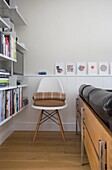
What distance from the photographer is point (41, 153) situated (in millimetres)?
1896

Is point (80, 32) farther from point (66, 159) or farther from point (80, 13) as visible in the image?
point (66, 159)

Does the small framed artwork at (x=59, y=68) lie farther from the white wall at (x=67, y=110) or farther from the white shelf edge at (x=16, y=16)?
the white shelf edge at (x=16, y=16)

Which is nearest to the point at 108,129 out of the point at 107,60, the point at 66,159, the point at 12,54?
the point at 66,159

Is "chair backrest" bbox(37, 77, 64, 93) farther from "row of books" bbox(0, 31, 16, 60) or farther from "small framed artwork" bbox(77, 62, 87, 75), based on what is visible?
"row of books" bbox(0, 31, 16, 60)

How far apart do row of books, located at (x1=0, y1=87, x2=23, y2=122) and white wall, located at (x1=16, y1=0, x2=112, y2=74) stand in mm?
809

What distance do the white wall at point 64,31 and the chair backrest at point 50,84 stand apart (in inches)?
7.4

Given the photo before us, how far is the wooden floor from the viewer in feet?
5.25

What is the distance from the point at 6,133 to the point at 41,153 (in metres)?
0.76

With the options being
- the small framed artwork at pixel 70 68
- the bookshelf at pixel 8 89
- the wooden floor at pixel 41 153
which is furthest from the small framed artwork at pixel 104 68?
the bookshelf at pixel 8 89

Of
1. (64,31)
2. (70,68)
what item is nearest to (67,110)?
(70,68)

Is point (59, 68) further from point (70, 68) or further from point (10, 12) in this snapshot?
point (10, 12)

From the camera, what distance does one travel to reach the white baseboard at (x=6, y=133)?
7.42 feet

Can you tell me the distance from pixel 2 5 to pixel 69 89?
5.02 feet

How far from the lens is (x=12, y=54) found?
6.60 ft
